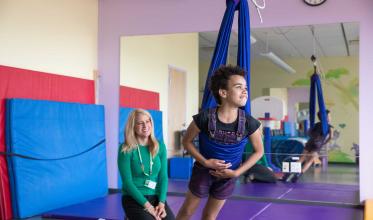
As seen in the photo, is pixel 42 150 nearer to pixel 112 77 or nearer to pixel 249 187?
pixel 112 77

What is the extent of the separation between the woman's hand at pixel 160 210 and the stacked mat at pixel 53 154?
7.03 ft

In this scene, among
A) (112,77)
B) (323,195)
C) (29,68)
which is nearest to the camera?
(29,68)

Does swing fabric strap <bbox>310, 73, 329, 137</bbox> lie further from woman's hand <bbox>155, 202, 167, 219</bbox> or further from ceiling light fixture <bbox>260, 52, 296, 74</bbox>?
woman's hand <bbox>155, 202, 167, 219</bbox>

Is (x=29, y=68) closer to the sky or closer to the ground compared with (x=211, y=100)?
closer to the sky

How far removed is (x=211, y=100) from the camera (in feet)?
11.2

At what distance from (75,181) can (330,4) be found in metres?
3.89

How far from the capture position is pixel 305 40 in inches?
231

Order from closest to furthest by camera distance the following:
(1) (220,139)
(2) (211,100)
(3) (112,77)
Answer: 1. (1) (220,139)
2. (2) (211,100)
3. (3) (112,77)

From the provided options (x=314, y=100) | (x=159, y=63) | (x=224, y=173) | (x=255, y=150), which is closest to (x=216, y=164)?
(x=224, y=173)

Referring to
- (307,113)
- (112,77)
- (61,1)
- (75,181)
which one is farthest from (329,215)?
(61,1)

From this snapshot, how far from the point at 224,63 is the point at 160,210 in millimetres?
1264

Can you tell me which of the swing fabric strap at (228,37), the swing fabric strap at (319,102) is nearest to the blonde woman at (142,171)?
the swing fabric strap at (228,37)

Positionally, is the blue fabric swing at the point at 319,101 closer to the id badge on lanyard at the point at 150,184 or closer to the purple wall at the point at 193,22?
the purple wall at the point at 193,22

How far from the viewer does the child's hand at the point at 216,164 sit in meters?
2.88
